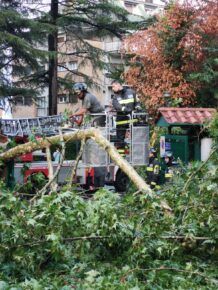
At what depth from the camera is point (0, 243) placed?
166 inches

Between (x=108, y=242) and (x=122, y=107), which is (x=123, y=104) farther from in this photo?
(x=108, y=242)

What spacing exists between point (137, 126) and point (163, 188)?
10.3ft

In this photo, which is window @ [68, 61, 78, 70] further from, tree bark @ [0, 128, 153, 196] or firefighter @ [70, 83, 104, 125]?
tree bark @ [0, 128, 153, 196]

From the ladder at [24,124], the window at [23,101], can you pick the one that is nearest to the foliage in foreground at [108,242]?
the ladder at [24,124]

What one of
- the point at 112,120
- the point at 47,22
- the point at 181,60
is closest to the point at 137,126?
the point at 112,120

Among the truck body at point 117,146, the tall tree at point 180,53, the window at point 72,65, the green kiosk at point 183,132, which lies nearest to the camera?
the truck body at point 117,146

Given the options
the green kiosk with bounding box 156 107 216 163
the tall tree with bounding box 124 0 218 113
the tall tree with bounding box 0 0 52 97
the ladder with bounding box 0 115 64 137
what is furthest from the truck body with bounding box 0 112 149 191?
the tall tree with bounding box 124 0 218 113

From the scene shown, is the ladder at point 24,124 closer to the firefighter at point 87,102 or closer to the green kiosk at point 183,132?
the firefighter at point 87,102

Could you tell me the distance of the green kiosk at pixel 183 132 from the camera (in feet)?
31.7

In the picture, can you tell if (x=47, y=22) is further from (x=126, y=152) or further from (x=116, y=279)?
(x=116, y=279)

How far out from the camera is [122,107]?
29.0 ft

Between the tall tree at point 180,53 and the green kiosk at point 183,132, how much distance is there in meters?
6.87

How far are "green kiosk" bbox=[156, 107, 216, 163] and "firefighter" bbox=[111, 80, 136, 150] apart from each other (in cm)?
103

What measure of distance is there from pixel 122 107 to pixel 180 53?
9.29 m
